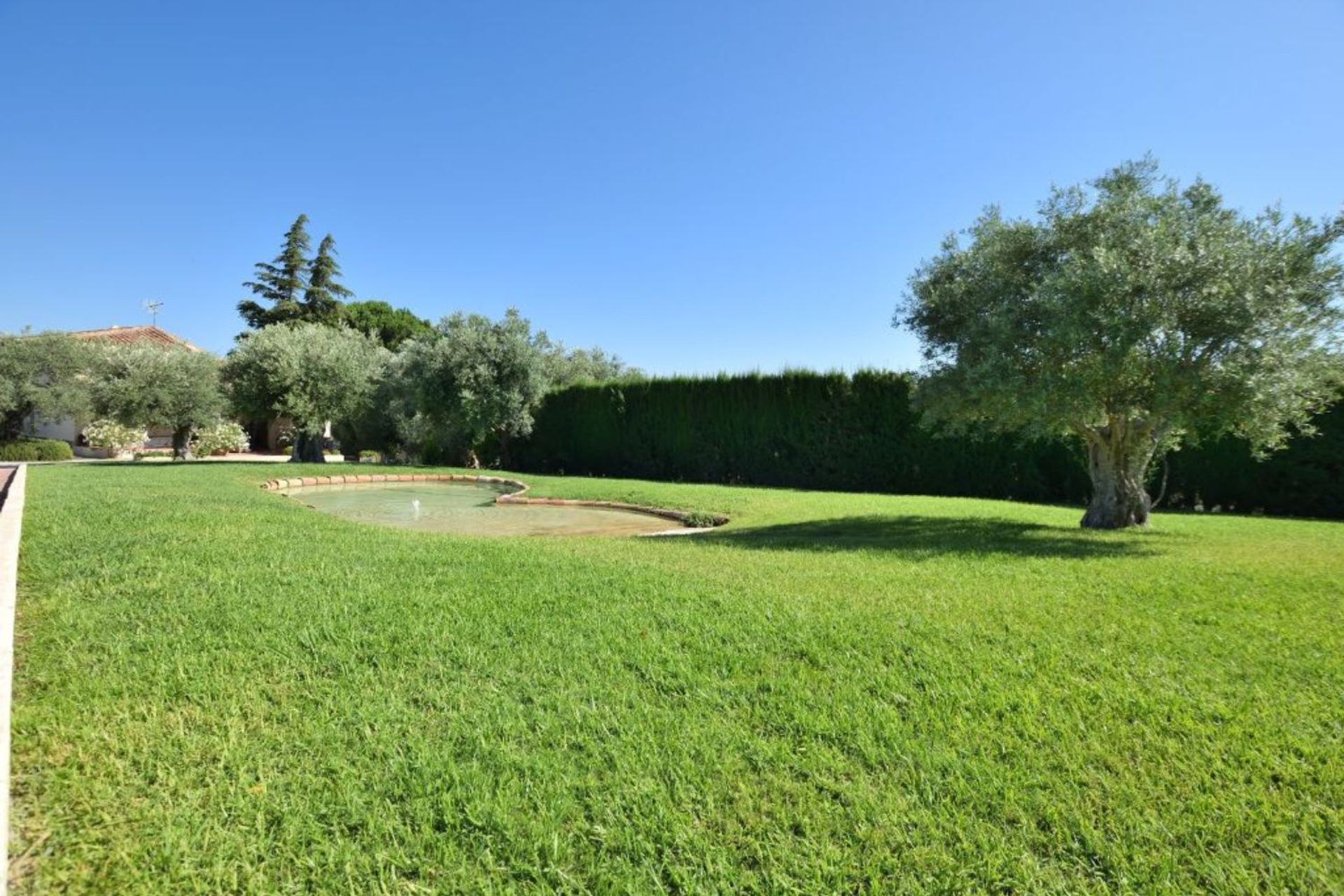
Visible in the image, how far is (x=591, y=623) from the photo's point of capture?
386cm

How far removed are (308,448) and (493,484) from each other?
402 inches

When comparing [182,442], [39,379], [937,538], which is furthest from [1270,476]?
[39,379]

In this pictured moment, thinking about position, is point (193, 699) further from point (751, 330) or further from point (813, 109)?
point (751, 330)

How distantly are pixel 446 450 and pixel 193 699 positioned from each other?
22386 millimetres

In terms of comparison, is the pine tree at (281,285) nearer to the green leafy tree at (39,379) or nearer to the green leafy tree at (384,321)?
the green leafy tree at (384,321)

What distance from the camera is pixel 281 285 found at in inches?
1593

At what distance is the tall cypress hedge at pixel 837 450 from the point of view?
11648mm

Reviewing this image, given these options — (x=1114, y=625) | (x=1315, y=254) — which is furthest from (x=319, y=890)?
(x=1315, y=254)

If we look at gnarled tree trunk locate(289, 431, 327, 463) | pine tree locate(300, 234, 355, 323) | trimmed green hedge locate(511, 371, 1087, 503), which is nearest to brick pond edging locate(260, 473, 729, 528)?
trimmed green hedge locate(511, 371, 1087, 503)

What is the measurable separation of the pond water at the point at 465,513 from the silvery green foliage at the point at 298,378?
5935mm

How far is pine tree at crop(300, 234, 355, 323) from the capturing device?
4141 cm

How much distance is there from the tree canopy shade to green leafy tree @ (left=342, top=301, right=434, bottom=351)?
4095cm

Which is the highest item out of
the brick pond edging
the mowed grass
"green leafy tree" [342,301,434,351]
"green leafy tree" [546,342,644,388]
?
"green leafy tree" [342,301,434,351]

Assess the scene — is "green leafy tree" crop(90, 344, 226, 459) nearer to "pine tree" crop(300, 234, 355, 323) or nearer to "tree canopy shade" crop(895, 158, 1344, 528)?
"pine tree" crop(300, 234, 355, 323)
